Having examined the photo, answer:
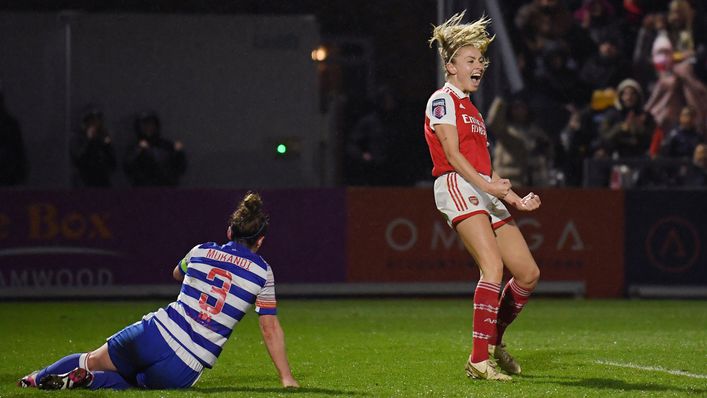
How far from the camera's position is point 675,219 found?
15.8 metres

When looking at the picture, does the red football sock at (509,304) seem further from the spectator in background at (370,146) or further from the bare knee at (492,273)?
the spectator in background at (370,146)

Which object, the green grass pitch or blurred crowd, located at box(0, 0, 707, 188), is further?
blurred crowd, located at box(0, 0, 707, 188)

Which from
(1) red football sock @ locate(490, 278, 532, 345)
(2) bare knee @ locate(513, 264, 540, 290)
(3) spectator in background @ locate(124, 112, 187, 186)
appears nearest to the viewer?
(2) bare knee @ locate(513, 264, 540, 290)

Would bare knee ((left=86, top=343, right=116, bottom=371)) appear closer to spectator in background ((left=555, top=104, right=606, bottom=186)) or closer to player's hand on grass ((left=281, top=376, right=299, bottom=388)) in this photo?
player's hand on grass ((left=281, top=376, right=299, bottom=388))

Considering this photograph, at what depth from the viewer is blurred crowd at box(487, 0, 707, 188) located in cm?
1609

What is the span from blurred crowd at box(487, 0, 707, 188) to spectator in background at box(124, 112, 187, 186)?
369 centimetres

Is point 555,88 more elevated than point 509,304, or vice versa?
point 555,88

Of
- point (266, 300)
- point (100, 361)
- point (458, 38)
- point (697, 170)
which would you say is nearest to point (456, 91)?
point (458, 38)

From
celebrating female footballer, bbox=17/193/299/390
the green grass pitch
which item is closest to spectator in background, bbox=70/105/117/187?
the green grass pitch

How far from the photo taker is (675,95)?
18.5 m

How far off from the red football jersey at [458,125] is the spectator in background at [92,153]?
8.03m

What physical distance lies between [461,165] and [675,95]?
443 inches

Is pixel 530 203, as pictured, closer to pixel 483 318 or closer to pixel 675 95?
pixel 483 318

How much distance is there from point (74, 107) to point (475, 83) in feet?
29.5
